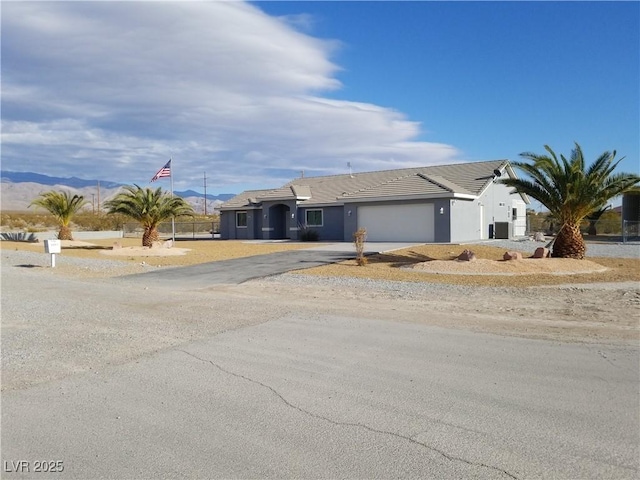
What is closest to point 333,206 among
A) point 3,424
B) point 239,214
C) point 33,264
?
point 239,214

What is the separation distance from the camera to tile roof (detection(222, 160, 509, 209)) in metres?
32.6

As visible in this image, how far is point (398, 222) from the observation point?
32.9 m

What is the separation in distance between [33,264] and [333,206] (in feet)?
65.6

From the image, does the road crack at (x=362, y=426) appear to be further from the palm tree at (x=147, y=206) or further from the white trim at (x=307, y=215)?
the white trim at (x=307, y=215)

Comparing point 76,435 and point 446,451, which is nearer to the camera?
point 446,451

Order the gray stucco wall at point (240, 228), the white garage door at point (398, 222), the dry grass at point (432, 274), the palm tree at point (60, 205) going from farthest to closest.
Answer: the gray stucco wall at point (240, 228)
the palm tree at point (60, 205)
the white garage door at point (398, 222)
the dry grass at point (432, 274)

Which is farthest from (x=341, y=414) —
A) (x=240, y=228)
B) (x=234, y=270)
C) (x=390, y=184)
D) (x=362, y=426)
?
(x=240, y=228)

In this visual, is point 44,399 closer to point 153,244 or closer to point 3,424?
point 3,424

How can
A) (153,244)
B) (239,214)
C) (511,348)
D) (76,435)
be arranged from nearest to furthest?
(76,435), (511,348), (153,244), (239,214)

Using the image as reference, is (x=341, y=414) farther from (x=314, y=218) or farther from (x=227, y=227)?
(x=227, y=227)

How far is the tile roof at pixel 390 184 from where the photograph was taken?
32.6 meters

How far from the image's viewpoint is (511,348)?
754 cm

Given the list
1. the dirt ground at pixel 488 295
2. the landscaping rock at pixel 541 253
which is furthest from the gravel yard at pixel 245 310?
the landscaping rock at pixel 541 253

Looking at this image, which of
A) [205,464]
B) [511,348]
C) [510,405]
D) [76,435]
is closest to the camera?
[205,464]
